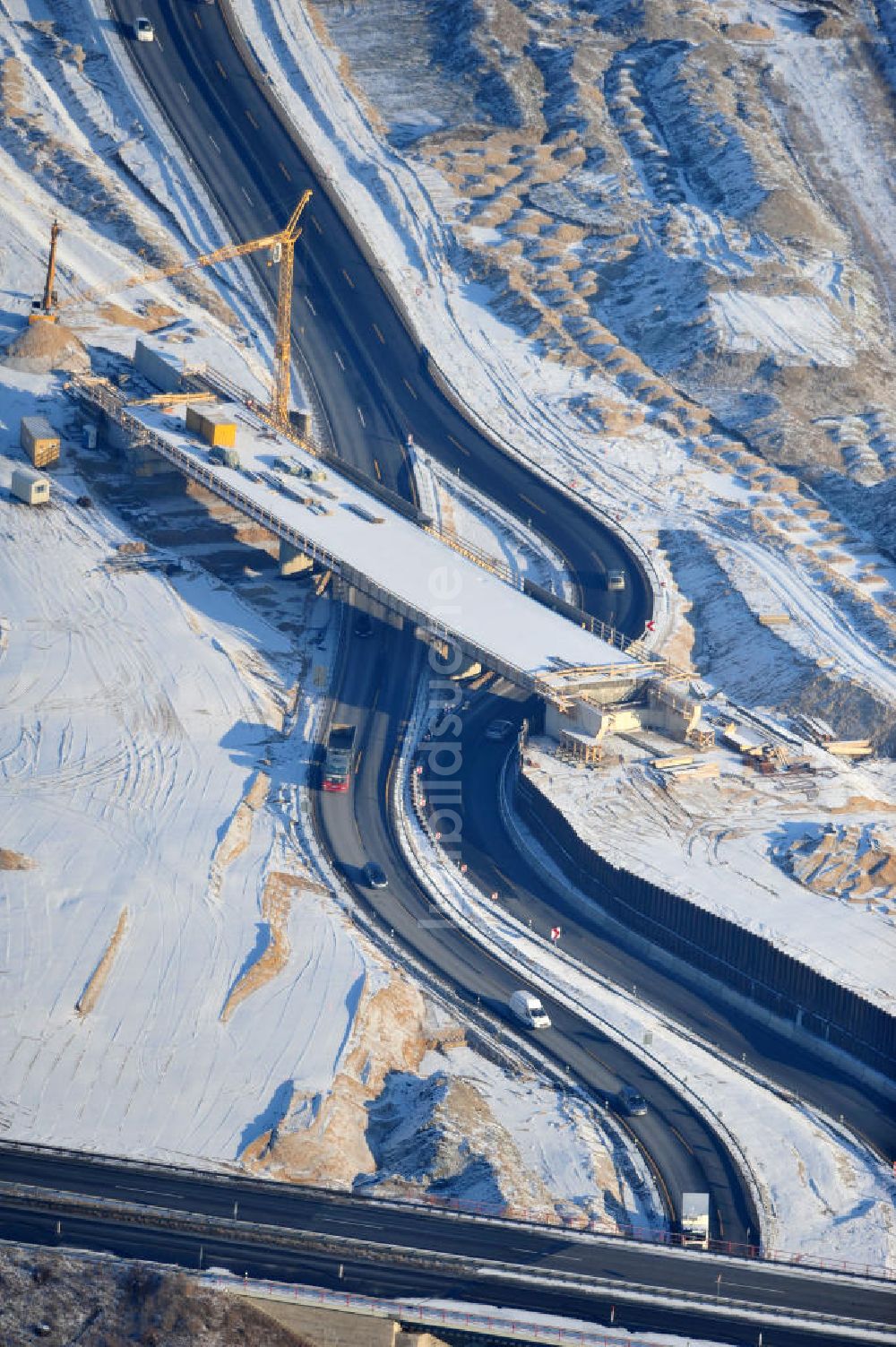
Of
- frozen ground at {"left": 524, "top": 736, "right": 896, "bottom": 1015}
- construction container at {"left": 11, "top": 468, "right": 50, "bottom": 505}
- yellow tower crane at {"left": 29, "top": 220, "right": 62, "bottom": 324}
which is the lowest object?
frozen ground at {"left": 524, "top": 736, "right": 896, "bottom": 1015}

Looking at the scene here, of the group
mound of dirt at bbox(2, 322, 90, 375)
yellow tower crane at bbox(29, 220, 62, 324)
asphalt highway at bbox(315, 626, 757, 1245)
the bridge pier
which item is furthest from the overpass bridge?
yellow tower crane at bbox(29, 220, 62, 324)

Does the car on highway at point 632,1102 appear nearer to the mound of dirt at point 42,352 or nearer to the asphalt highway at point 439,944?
the asphalt highway at point 439,944

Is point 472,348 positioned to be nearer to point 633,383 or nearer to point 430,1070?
point 633,383

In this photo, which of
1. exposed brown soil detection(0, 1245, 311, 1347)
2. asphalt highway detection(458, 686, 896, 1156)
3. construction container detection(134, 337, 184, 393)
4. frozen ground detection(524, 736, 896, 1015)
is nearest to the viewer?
exposed brown soil detection(0, 1245, 311, 1347)

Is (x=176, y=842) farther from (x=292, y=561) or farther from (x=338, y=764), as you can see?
(x=292, y=561)

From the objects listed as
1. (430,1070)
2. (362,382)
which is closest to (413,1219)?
(430,1070)

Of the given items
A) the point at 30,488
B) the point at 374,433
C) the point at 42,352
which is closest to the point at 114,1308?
the point at 30,488

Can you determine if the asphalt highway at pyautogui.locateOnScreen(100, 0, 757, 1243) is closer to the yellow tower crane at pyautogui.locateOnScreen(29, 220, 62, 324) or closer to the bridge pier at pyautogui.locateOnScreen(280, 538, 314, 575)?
the bridge pier at pyautogui.locateOnScreen(280, 538, 314, 575)

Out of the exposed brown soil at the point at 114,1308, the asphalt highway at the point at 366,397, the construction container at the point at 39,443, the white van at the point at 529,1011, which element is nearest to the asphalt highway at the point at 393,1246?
the exposed brown soil at the point at 114,1308
